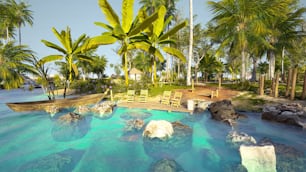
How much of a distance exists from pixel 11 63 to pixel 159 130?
23.5 meters

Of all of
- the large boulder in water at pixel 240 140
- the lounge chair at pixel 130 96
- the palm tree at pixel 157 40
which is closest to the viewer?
the large boulder in water at pixel 240 140

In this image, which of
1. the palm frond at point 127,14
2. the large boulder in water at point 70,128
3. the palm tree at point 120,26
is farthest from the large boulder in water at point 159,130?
the palm frond at point 127,14

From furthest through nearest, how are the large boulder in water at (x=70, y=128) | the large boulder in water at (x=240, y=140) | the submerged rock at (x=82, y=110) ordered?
the submerged rock at (x=82, y=110) < the large boulder in water at (x=70, y=128) < the large boulder in water at (x=240, y=140)

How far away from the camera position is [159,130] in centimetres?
710

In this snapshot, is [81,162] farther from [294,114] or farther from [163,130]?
[294,114]

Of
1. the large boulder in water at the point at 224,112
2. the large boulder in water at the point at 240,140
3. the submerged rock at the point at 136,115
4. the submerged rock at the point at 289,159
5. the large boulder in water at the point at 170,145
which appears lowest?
the large boulder in water at the point at 170,145

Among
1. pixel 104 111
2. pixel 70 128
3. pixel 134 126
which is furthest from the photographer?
pixel 104 111

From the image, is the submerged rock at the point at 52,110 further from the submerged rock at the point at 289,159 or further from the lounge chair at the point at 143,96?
the submerged rock at the point at 289,159

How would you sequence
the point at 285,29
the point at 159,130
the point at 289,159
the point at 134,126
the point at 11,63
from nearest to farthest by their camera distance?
1. the point at 289,159
2. the point at 159,130
3. the point at 134,126
4. the point at 11,63
5. the point at 285,29

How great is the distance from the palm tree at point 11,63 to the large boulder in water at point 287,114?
25.9 m

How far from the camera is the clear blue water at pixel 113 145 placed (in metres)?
5.34

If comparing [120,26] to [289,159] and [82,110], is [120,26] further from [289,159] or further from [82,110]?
[289,159]

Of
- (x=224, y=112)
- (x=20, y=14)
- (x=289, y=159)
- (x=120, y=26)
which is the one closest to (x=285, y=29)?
(x=224, y=112)

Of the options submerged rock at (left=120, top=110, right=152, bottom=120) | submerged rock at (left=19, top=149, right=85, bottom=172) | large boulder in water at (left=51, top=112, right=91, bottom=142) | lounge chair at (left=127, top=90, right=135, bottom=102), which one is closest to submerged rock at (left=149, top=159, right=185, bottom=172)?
submerged rock at (left=19, top=149, right=85, bottom=172)
